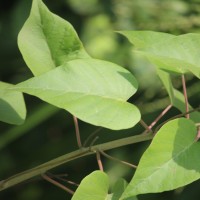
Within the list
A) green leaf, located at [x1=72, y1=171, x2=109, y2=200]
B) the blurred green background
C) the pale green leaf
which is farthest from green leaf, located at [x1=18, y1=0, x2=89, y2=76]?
the blurred green background

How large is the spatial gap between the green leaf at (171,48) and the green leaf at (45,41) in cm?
9

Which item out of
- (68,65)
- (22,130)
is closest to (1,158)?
(22,130)

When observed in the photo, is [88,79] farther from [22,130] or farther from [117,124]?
[22,130]

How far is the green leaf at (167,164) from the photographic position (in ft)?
2.20

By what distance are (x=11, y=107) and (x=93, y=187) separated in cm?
23

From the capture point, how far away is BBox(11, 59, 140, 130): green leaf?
0.68 meters

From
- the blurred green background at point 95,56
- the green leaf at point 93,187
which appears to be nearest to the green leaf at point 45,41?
the green leaf at point 93,187

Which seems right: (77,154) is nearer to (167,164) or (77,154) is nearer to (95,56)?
(167,164)

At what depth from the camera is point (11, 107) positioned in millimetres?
874

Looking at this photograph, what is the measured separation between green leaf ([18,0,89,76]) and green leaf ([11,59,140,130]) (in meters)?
0.08

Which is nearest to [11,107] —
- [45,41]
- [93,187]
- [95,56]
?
[45,41]

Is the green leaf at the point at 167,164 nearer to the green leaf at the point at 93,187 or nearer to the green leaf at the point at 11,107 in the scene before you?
the green leaf at the point at 93,187

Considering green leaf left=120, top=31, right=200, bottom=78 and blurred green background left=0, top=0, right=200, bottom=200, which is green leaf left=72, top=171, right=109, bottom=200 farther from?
blurred green background left=0, top=0, right=200, bottom=200

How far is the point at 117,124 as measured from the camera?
0.68 meters
